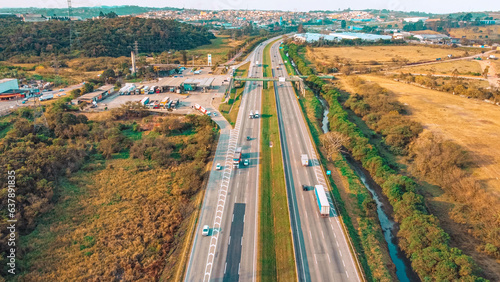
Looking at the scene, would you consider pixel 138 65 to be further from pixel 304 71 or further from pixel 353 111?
pixel 353 111

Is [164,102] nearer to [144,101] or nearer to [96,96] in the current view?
[144,101]

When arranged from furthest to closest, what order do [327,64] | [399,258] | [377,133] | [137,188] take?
[327,64] < [377,133] < [137,188] < [399,258]

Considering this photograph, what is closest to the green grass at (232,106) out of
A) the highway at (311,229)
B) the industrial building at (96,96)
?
the highway at (311,229)

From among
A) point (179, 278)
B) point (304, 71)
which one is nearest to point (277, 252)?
point (179, 278)

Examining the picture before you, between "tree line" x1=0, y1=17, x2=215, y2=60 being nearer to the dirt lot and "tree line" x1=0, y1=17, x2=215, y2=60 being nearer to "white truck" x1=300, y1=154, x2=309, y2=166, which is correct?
the dirt lot

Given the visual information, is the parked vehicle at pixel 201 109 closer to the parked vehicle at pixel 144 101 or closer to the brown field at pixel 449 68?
the parked vehicle at pixel 144 101

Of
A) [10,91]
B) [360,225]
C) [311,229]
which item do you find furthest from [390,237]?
[10,91]
